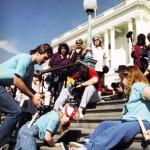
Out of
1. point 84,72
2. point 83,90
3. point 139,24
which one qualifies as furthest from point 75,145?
point 139,24

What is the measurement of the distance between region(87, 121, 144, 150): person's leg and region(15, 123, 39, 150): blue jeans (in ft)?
3.70

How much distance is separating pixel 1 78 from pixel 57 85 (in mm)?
3542

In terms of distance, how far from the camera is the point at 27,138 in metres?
5.26

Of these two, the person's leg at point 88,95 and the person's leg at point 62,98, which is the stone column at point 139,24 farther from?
the person's leg at point 62,98

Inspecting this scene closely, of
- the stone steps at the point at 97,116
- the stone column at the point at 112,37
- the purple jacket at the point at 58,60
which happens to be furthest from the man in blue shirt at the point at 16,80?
the stone column at the point at 112,37

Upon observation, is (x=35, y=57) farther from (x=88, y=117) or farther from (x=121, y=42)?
(x=121, y=42)

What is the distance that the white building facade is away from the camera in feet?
138

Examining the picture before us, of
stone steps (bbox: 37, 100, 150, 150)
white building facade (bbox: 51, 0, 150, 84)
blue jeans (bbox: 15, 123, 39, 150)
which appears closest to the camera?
blue jeans (bbox: 15, 123, 39, 150)

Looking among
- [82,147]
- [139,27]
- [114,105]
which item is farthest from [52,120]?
[139,27]

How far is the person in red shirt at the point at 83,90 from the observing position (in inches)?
285

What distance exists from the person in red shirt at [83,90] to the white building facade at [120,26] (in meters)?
33.7

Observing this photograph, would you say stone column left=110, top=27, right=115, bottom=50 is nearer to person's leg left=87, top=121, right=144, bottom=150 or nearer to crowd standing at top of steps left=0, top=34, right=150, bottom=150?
crowd standing at top of steps left=0, top=34, right=150, bottom=150

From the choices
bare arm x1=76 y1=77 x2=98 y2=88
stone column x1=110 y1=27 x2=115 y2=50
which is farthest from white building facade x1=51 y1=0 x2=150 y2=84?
bare arm x1=76 y1=77 x2=98 y2=88

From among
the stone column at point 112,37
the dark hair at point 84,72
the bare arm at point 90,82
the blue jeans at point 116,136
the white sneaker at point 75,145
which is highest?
the stone column at point 112,37
